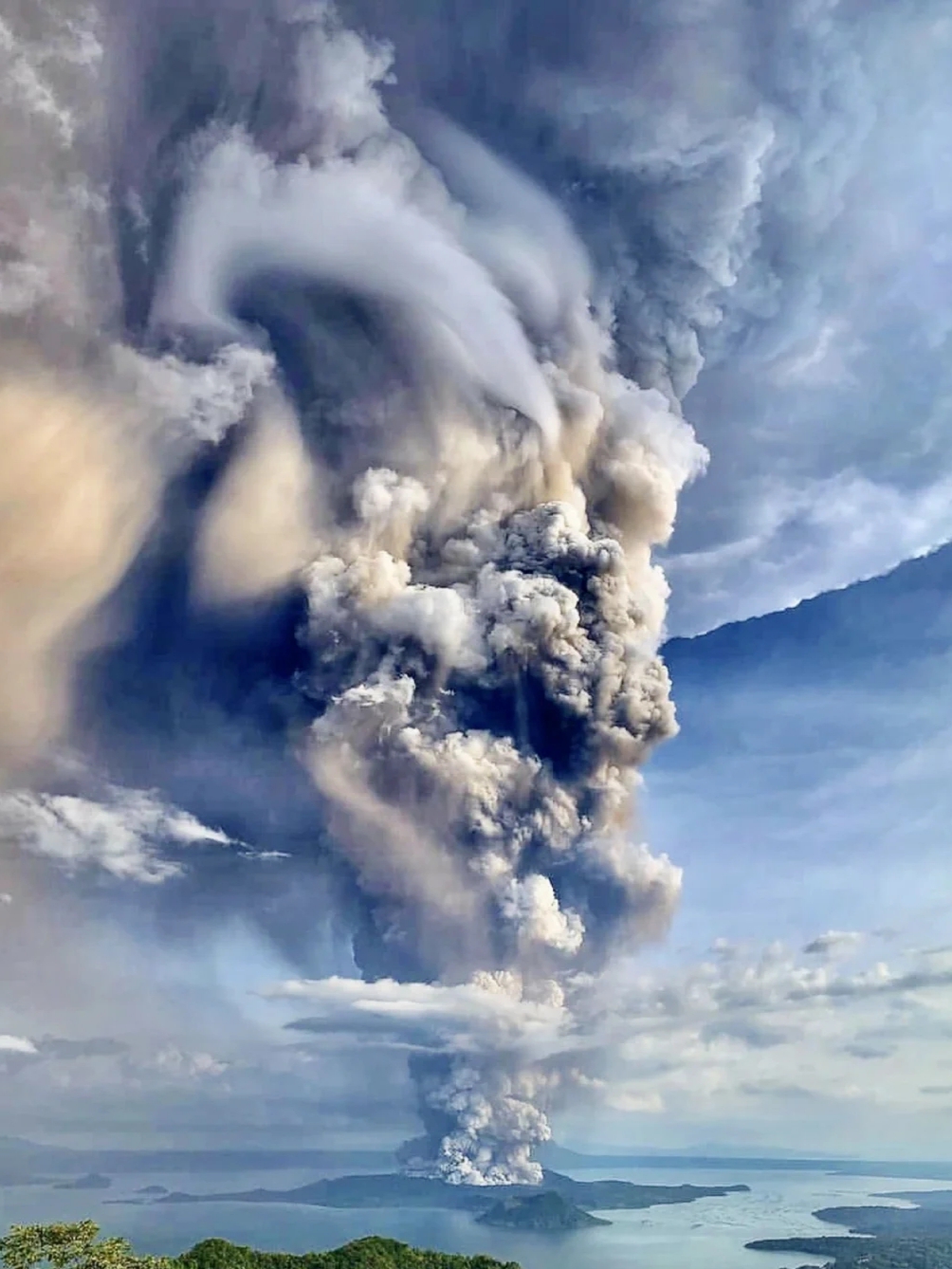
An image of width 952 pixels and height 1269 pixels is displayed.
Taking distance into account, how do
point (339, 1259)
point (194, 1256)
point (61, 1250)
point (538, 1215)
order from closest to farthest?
point (61, 1250) < point (194, 1256) < point (339, 1259) < point (538, 1215)

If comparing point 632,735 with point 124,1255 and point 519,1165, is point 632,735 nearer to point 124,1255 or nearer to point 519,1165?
point 124,1255

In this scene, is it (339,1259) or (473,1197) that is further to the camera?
(473,1197)

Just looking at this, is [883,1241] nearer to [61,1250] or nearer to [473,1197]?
[473,1197]

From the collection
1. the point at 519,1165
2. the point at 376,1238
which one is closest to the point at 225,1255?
the point at 376,1238

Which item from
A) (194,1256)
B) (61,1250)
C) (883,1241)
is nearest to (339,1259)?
(194,1256)

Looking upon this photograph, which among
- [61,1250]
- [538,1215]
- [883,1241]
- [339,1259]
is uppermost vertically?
[61,1250]

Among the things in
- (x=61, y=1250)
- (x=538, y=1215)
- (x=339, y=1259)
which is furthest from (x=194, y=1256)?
(x=538, y=1215)

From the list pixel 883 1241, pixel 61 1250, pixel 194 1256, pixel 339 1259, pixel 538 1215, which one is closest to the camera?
pixel 61 1250

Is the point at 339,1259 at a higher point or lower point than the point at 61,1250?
lower
